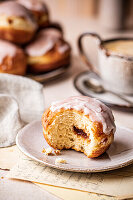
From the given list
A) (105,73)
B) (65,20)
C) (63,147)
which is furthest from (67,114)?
(65,20)

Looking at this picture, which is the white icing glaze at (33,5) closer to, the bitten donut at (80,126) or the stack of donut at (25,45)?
the stack of donut at (25,45)

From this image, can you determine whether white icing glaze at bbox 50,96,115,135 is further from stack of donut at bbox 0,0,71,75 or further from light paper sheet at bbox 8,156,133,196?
stack of donut at bbox 0,0,71,75

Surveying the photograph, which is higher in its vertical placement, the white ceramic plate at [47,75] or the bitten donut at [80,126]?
the bitten donut at [80,126]

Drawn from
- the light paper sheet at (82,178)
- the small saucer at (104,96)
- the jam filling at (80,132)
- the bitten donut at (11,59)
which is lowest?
the small saucer at (104,96)

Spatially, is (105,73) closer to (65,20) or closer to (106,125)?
(106,125)

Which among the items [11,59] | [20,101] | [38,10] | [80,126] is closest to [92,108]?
[80,126]

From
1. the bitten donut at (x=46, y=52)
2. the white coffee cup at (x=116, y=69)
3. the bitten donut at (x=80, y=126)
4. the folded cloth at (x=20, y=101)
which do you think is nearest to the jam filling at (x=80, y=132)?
the bitten donut at (x=80, y=126)

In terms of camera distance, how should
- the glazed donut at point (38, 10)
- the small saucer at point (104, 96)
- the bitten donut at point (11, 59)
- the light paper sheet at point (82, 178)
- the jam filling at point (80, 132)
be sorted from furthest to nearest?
the glazed donut at point (38, 10) < the bitten donut at point (11, 59) < the small saucer at point (104, 96) < the jam filling at point (80, 132) < the light paper sheet at point (82, 178)
